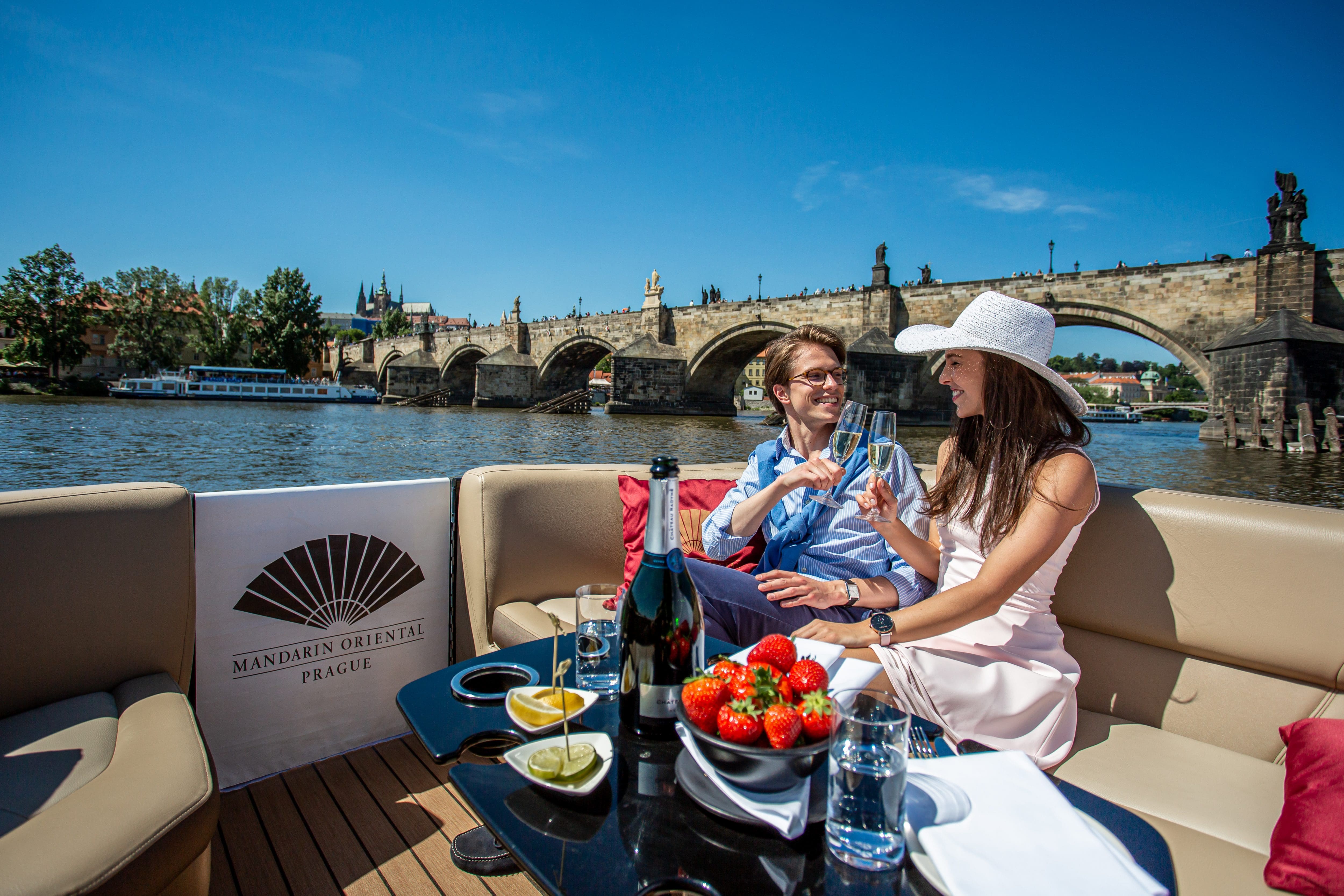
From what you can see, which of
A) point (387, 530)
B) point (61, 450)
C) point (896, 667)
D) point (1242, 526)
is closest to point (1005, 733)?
point (896, 667)

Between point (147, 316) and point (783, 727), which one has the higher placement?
point (147, 316)

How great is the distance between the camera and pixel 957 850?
0.67 metres

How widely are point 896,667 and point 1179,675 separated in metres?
0.67

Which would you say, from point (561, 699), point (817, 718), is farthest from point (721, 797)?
point (561, 699)

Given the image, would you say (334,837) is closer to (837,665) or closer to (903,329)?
(837,665)

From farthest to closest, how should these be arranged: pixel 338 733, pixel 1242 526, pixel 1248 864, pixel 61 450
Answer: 1. pixel 61 450
2. pixel 338 733
3. pixel 1242 526
4. pixel 1248 864

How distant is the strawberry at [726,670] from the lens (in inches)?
30.0

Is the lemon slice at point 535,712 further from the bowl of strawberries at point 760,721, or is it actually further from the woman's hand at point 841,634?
the woman's hand at point 841,634

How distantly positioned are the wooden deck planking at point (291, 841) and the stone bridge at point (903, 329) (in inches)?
455

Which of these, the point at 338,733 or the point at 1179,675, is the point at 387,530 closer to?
the point at 338,733

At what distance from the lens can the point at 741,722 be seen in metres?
0.68

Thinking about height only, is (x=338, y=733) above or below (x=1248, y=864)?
below

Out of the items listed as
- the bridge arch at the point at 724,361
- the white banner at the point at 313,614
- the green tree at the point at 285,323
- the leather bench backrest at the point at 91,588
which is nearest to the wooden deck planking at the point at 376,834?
the white banner at the point at 313,614

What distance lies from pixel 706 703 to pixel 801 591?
2.72ft
